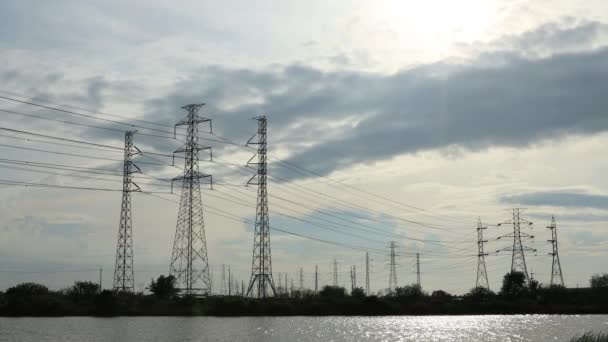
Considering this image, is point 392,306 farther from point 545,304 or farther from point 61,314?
point 61,314

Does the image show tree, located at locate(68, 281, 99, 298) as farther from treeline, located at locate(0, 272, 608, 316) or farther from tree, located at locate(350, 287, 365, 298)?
tree, located at locate(350, 287, 365, 298)

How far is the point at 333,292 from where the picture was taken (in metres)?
185

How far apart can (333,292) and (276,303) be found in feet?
126

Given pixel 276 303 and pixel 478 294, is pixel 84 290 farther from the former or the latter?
pixel 478 294

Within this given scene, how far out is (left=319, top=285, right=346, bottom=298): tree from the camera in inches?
7009

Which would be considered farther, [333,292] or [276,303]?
[333,292]

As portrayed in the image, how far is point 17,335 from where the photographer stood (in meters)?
87.6

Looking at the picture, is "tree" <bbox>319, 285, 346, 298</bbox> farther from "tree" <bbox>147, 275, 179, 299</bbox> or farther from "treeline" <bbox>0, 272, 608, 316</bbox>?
"tree" <bbox>147, 275, 179, 299</bbox>

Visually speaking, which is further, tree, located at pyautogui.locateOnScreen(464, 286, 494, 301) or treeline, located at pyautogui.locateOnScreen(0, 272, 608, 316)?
tree, located at pyautogui.locateOnScreen(464, 286, 494, 301)

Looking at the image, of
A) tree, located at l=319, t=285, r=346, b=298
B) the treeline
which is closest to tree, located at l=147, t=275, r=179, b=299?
the treeline

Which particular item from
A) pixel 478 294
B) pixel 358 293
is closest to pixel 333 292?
pixel 358 293

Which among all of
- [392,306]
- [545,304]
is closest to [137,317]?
[392,306]

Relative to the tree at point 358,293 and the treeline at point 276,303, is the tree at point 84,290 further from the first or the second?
the tree at point 358,293

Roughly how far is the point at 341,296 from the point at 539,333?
71900mm
